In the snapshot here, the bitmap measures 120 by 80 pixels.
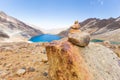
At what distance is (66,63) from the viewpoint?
655 cm

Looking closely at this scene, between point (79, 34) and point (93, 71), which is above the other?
point (79, 34)

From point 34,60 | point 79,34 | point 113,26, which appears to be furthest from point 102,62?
point 113,26

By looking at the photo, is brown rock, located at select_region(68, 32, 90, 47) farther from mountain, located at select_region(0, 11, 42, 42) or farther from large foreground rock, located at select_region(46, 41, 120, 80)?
mountain, located at select_region(0, 11, 42, 42)

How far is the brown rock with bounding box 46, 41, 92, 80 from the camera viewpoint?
645cm

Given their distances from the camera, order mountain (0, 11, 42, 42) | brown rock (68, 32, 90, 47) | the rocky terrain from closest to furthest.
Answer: brown rock (68, 32, 90, 47), the rocky terrain, mountain (0, 11, 42, 42)

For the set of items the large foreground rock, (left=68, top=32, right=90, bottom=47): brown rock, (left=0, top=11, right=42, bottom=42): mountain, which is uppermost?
(left=0, top=11, right=42, bottom=42): mountain

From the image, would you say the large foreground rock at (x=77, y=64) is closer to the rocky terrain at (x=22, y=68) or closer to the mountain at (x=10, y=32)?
the rocky terrain at (x=22, y=68)

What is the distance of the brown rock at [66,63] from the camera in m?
6.45

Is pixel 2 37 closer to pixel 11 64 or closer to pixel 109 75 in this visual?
pixel 11 64

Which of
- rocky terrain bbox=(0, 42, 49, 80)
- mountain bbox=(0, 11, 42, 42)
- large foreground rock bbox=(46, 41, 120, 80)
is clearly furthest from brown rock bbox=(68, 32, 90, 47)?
mountain bbox=(0, 11, 42, 42)

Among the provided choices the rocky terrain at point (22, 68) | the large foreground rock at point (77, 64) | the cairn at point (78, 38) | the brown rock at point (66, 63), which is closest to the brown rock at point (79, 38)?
the cairn at point (78, 38)

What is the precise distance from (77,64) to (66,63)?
42 cm

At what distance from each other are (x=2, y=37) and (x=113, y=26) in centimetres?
10120

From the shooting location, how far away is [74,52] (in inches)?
271
